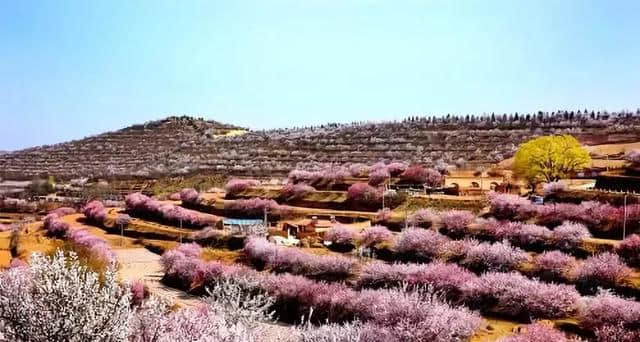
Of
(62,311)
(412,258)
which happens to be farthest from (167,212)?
(62,311)

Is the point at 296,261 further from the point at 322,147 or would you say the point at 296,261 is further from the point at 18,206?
the point at 322,147

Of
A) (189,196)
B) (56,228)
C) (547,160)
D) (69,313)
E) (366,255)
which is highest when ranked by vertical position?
(547,160)

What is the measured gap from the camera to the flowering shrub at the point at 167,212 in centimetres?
3638

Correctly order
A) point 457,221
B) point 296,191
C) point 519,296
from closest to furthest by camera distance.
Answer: point 519,296
point 457,221
point 296,191

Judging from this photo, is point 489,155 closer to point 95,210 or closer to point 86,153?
point 95,210

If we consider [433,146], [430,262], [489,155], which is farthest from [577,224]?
[433,146]

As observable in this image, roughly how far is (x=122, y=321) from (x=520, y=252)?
15.0 meters

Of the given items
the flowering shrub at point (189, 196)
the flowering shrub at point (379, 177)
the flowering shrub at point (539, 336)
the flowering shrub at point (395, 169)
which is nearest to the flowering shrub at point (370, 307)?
the flowering shrub at point (539, 336)

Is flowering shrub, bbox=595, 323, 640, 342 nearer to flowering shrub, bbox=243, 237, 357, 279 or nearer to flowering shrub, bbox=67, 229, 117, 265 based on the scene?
flowering shrub, bbox=243, 237, 357, 279

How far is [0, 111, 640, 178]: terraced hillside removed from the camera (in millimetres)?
66312

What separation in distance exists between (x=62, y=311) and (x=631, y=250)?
55.8 feet

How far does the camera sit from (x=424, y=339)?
44.1 feet

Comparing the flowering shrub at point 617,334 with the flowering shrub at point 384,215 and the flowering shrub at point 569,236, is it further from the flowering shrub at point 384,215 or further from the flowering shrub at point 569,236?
the flowering shrub at point 384,215

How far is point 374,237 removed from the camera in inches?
1023
